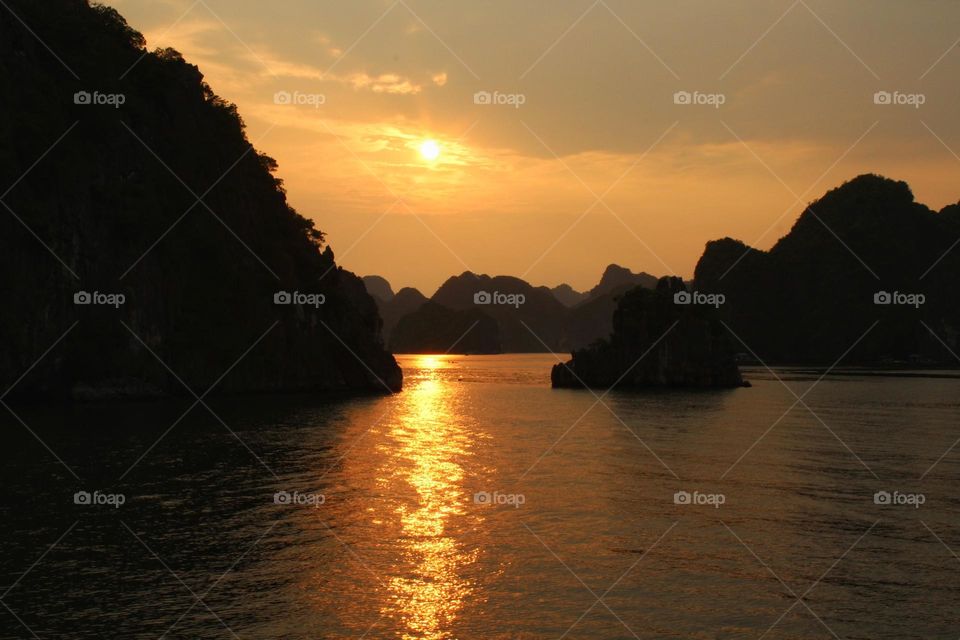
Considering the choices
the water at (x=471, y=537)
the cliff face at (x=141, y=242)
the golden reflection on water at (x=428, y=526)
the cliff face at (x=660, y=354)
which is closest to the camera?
Answer: the water at (x=471, y=537)

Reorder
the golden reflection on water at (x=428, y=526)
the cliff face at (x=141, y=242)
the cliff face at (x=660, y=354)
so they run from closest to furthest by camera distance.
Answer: the golden reflection on water at (x=428, y=526) → the cliff face at (x=141, y=242) → the cliff face at (x=660, y=354)

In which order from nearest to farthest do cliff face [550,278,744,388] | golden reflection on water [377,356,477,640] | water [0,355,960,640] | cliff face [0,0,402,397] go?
water [0,355,960,640]
golden reflection on water [377,356,477,640]
cliff face [0,0,402,397]
cliff face [550,278,744,388]

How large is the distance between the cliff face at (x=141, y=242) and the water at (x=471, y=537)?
98.2 ft

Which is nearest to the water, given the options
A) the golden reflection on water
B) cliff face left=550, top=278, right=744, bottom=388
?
the golden reflection on water

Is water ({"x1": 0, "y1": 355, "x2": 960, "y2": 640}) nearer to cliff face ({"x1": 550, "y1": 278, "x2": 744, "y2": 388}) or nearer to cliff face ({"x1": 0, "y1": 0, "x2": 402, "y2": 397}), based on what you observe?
cliff face ({"x1": 0, "y1": 0, "x2": 402, "y2": 397})

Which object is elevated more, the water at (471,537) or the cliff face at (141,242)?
the cliff face at (141,242)

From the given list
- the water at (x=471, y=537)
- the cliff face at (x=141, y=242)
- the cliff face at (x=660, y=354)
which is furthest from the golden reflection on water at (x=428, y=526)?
the cliff face at (x=660, y=354)

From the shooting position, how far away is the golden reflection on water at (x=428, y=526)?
2205cm

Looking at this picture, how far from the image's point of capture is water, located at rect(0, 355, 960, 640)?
21469 mm

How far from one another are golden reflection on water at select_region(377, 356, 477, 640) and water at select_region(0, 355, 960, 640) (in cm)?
14

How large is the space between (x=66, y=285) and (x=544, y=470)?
65333mm

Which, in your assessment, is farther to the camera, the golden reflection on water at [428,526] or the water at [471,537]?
the golden reflection on water at [428,526]

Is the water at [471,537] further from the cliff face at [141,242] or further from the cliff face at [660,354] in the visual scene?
the cliff face at [660,354]

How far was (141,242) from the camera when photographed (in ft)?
326
